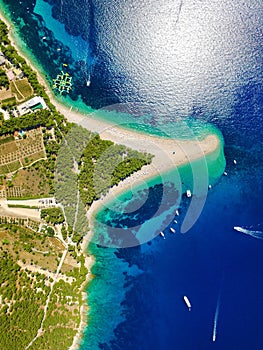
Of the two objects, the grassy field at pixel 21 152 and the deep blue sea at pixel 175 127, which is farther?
the deep blue sea at pixel 175 127

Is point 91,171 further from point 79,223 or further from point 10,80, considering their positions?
point 10,80

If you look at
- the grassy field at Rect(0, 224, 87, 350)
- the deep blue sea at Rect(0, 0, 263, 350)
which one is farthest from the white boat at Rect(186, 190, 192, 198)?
the grassy field at Rect(0, 224, 87, 350)

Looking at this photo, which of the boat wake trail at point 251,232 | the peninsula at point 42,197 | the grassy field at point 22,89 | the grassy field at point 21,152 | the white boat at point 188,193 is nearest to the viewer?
the peninsula at point 42,197

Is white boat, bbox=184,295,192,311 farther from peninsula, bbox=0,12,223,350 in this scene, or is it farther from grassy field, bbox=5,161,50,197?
grassy field, bbox=5,161,50,197

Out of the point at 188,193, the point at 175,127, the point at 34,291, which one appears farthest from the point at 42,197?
the point at 175,127

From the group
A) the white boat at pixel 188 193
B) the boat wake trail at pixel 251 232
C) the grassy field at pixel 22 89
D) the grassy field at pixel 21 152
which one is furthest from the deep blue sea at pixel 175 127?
the grassy field at pixel 21 152

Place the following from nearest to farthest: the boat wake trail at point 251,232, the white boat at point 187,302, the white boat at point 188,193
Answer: the white boat at point 187,302, the white boat at point 188,193, the boat wake trail at point 251,232

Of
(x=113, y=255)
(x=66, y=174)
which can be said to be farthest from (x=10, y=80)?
(x=113, y=255)

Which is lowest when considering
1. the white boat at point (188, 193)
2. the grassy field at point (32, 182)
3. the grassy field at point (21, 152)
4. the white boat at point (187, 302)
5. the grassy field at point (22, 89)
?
the white boat at point (187, 302)

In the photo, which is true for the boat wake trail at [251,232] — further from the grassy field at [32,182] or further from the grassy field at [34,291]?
the grassy field at [32,182]

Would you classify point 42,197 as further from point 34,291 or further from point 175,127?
point 175,127
